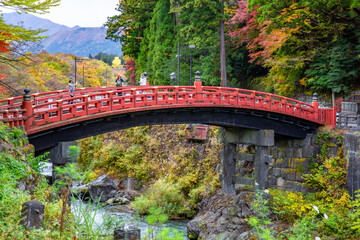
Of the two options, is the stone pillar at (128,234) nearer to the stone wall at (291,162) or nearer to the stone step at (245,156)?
the stone step at (245,156)

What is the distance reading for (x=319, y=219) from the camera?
59.8 feet

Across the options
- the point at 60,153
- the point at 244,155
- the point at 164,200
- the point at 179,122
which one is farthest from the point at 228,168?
the point at 60,153

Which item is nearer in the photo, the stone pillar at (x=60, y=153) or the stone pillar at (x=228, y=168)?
the stone pillar at (x=60, y=153)

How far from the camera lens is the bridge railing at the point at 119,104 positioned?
1320cm

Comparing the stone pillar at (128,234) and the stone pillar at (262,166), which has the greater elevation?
the stone pillar at (128,234)

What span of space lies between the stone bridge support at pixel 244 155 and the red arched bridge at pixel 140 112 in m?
0.88

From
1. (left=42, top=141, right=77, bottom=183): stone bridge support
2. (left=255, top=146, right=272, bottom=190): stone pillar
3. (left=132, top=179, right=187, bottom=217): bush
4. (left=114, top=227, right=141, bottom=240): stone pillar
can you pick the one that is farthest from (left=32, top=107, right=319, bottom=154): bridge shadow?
(left=114, top=227, right=141, bottom=240): stone pillar

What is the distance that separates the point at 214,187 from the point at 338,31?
13.4 meters

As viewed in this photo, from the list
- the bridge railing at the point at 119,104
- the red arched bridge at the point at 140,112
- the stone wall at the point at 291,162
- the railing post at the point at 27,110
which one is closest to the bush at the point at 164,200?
the stone wall at the point at 291,162

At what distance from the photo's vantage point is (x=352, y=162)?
19859 millimetres

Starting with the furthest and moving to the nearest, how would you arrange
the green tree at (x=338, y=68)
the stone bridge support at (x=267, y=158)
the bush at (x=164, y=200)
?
the green tree at (x=338, y=68) → the bush at (x=164, y=200) → the stone bridge support at (x=267, y=158)

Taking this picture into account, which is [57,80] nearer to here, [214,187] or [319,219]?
[214,187]

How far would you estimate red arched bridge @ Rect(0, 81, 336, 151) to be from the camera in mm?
13562

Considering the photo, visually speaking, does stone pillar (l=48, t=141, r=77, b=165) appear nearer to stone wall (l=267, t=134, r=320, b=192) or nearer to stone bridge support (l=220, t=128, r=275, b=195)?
stone bridge support (l=220, t=128, r=275, b=195)
